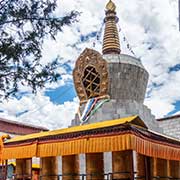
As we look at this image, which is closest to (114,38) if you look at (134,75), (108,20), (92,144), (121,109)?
(108,20)

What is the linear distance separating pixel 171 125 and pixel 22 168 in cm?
989

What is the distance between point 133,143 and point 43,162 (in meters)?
3.86

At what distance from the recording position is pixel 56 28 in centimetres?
698

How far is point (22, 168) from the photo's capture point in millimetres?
11703

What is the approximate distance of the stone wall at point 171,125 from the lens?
61.5 ft

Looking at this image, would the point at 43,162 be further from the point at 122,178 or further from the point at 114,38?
the point at 114,38

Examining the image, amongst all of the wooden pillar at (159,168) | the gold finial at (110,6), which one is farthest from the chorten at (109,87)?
the wooden pillar at (159,168)

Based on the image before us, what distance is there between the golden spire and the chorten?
379 mm

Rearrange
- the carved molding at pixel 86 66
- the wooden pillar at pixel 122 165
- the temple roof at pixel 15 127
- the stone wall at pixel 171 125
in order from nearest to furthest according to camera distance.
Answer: the wooden pillar at pixel 122 165, the carved molding at pixel 86 66, the stone wall at pixel 171 125, the temple roof at pixel 15 127

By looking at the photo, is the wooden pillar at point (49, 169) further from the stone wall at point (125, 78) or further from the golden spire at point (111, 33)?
the golden spire at point (111, 33)

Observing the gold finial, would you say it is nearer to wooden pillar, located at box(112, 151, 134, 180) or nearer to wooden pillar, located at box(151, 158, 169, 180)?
wooden pillar, located at box(151, 158, 169, 180)

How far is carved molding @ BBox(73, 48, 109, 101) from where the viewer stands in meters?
16.0

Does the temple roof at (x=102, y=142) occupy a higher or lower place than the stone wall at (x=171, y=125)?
lower

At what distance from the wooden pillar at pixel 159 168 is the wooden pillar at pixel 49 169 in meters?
2.89
